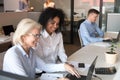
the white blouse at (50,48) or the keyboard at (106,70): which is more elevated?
the white blouse at (50,48)

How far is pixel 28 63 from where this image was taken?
168 centimetres

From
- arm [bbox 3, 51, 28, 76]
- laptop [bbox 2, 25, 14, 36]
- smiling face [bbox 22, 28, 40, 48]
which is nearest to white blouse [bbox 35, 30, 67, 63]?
smiling face [bbox 22, 28, 40, 48]

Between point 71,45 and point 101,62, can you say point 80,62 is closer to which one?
point 101,62

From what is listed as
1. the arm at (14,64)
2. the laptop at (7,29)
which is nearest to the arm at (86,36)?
the laptop at (7,29)

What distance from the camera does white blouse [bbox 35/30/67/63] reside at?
238 centimetres

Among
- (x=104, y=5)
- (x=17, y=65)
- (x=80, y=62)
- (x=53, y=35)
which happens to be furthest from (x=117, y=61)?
(x=104, y=5)

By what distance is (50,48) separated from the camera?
8.07 ft

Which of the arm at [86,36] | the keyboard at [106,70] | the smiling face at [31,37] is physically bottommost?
the keyboard at [106,70]

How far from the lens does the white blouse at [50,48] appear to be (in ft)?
7.82

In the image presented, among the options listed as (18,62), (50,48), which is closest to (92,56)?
(50,48)

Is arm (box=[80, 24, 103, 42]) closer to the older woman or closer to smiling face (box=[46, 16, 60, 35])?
smiling face (box=[46, 16, 60, 35])

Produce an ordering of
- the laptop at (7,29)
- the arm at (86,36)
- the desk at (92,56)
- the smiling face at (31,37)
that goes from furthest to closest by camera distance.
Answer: the laptop at (7,29), the arm at (86,36), the desk at (92,56), the smiling face at (31,37)

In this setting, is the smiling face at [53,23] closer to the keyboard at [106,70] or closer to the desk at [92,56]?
the desk at [92,56]

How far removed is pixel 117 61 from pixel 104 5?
14.0 feet
